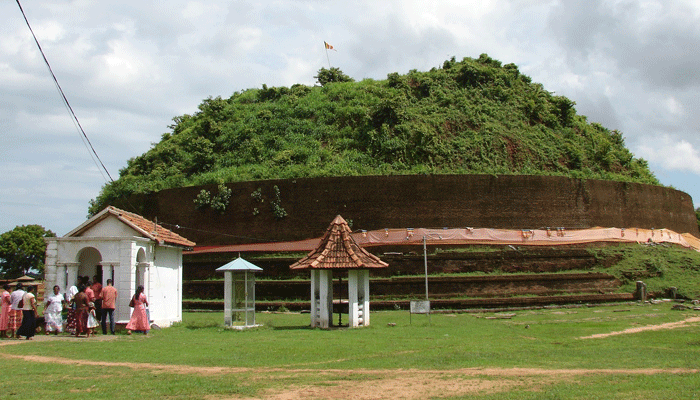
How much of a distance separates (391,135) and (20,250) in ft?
124

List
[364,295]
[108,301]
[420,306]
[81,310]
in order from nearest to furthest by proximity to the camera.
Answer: [81,310] → [108,301] → [420,306] → [364,295]

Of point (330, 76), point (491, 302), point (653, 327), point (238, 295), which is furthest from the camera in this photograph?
point (330, 76)

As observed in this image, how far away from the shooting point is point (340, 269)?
15.5m

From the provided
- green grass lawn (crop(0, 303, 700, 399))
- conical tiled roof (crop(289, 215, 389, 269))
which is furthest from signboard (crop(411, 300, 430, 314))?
conical tiled roof (crop(289, 215, 389, 269))

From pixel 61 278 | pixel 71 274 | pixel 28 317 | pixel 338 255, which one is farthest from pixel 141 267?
pixel 338 255

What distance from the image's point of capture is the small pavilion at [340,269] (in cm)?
1512

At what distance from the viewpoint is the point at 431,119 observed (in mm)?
27906

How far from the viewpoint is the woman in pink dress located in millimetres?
13734

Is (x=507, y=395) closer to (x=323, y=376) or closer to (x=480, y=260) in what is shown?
(x=323, y=376)

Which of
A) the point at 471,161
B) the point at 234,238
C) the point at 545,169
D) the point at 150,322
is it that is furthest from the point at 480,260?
the point at 150,322

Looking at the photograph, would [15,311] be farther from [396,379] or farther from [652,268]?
[652,268]

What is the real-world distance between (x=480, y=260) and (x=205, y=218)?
1073 cm

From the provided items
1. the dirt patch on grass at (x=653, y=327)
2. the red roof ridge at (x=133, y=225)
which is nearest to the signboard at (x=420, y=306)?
the dirt patch on grass at (x=653, y=327)

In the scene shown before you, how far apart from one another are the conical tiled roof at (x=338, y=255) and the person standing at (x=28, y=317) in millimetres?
5659
